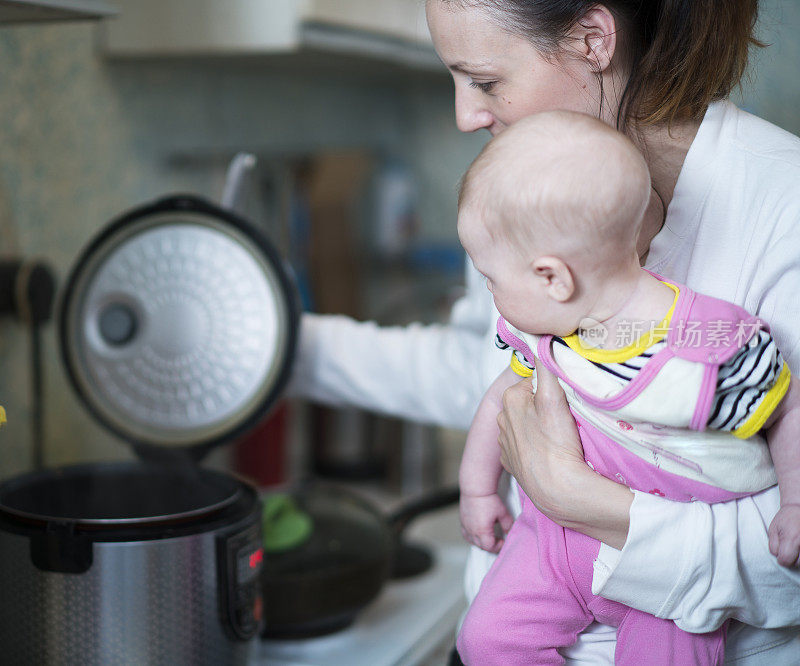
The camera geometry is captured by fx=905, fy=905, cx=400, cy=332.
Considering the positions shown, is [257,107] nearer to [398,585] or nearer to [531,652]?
[398,585]

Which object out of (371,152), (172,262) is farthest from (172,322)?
(371,152)

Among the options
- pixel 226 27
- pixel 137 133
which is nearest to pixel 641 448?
pixel 226 27

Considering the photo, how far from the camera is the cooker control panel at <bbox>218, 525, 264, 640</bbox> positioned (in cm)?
81

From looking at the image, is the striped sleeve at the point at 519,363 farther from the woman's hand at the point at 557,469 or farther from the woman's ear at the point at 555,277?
the woman's ear at the point at 555,277

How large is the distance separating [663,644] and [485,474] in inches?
8.2

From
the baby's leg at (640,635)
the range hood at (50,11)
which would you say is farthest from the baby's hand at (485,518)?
the range hood at (50,11)

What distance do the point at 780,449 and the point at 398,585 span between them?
0.71 m

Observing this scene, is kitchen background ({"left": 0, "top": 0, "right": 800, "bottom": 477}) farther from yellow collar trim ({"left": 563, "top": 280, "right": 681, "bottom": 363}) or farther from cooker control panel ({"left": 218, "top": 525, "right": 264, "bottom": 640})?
cooker control panel ({"left": 218, "top": 525, "right": 264, "bottom": 640})

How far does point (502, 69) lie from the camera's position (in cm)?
73

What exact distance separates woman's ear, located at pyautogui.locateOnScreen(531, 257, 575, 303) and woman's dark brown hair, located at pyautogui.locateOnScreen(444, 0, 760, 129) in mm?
191

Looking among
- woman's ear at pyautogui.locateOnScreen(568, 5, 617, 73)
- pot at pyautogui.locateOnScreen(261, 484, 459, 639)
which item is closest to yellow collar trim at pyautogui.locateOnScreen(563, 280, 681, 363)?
woman's ear at pyautogui.locateOnScreen(568, 5, 617, 73)

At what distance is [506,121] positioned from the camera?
76cm

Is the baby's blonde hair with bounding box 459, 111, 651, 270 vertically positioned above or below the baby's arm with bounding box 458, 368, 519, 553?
above

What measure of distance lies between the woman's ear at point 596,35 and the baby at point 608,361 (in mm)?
131
